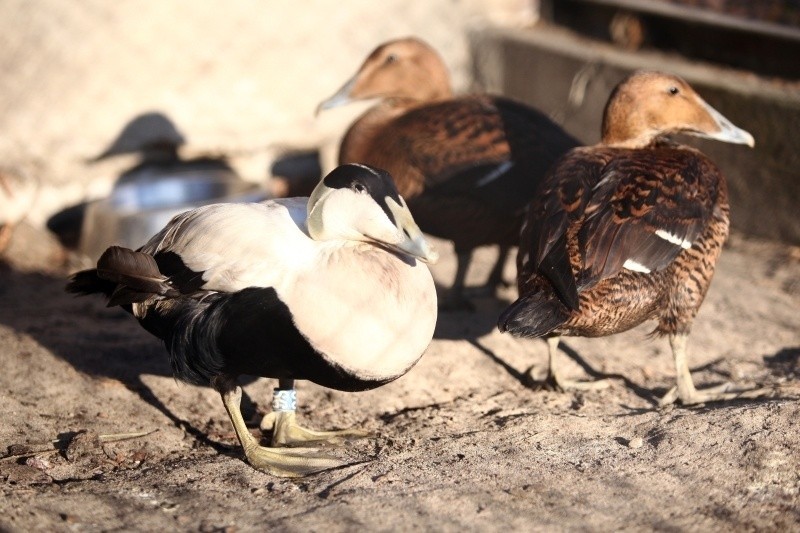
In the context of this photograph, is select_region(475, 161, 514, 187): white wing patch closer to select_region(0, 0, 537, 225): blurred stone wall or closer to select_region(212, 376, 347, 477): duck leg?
select_region(212, 376, 347, 477): duck leg

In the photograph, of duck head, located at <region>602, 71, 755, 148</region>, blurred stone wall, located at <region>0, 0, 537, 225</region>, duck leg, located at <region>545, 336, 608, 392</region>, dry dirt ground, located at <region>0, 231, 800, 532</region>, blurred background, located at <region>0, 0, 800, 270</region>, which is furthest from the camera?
blurred stone wall, located at <region>0, 0, 537, 225</region>

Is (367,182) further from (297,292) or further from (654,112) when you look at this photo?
(654,112)

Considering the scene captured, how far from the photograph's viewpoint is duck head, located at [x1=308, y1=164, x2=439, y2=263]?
3279 millimetres

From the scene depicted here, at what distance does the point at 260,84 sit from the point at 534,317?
3.71m

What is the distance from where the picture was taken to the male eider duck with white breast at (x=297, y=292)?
3236mm

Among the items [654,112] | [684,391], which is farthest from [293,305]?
[654,112]

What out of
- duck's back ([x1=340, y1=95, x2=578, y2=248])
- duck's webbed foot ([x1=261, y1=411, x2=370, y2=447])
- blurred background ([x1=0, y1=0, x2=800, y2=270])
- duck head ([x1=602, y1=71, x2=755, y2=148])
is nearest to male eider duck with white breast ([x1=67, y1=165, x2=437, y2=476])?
duck's webbed foot ([x1=261, y1=411, x2=370, y2=447])

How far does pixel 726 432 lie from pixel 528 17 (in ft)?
15.0

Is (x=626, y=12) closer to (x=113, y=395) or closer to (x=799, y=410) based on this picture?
(x=799, y=410)

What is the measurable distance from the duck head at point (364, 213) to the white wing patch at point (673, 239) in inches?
36.8

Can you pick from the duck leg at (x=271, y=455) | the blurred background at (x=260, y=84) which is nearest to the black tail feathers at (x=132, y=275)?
the duck leg at (x=271, y=455)

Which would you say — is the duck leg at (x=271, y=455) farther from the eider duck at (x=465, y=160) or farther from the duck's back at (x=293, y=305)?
the eider duck at (x=465, y=160)

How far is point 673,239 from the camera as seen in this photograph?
3.77 m

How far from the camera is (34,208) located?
6223 millimetres
